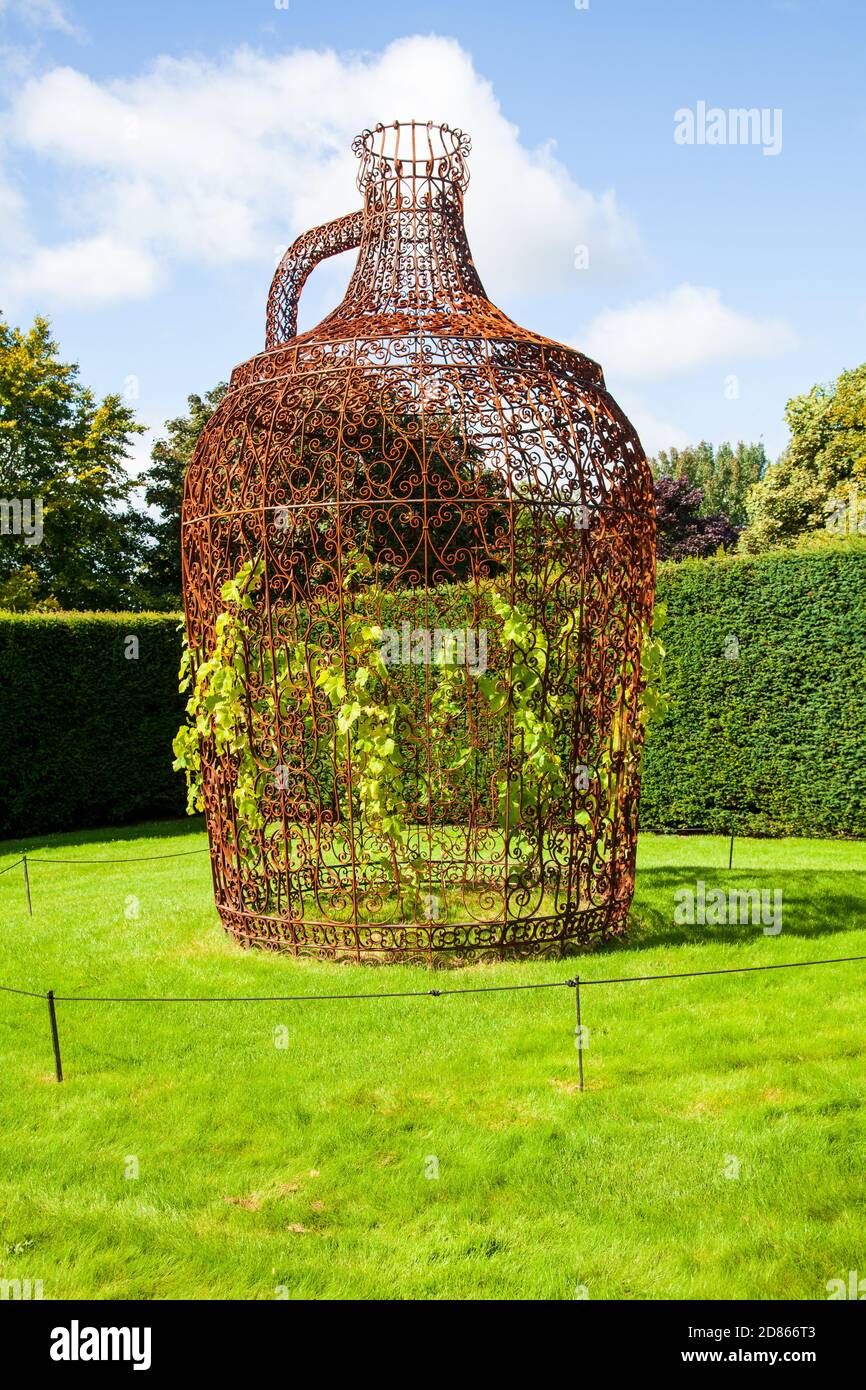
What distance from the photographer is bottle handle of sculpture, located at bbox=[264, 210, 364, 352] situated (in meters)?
7.27

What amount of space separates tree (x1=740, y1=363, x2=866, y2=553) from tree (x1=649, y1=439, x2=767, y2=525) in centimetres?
3238

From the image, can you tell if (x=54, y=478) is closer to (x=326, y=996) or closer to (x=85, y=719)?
(x=85, y=719)

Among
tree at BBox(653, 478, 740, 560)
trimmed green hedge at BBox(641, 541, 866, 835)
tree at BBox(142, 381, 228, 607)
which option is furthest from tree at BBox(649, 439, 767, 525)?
trimmed green hedge at BBox(641, 541, 866, 835)

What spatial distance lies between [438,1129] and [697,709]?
7.42m

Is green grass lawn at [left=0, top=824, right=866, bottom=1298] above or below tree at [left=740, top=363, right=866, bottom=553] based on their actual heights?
below

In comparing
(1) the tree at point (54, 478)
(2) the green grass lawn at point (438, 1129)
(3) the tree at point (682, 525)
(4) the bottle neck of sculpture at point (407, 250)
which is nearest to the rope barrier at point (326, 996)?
(2) the green grass lawn at point (438, 1129)

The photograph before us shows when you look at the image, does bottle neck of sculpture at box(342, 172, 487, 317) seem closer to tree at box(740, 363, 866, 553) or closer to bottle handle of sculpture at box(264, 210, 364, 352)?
bottle handle of sculpture at box(264, 210, 364, 352)

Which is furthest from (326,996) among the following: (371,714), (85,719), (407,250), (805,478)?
(805,478)

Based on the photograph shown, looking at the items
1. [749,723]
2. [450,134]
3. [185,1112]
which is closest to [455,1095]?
[185,1112]

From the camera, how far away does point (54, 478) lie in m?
21.2

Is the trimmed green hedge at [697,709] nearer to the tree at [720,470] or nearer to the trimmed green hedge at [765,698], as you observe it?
the trimmed green hedge at [765,698]

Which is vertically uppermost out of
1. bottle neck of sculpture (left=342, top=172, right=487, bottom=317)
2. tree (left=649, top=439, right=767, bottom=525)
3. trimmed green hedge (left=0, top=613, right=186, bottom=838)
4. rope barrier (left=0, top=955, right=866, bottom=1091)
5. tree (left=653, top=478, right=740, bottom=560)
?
tree (left=649, top=439, right=767, bottom=525)

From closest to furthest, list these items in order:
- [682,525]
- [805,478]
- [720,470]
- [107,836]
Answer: [107,836] < [805,478] < [682,525] < [720,470]

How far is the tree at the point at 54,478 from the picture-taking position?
2084 centimetres
